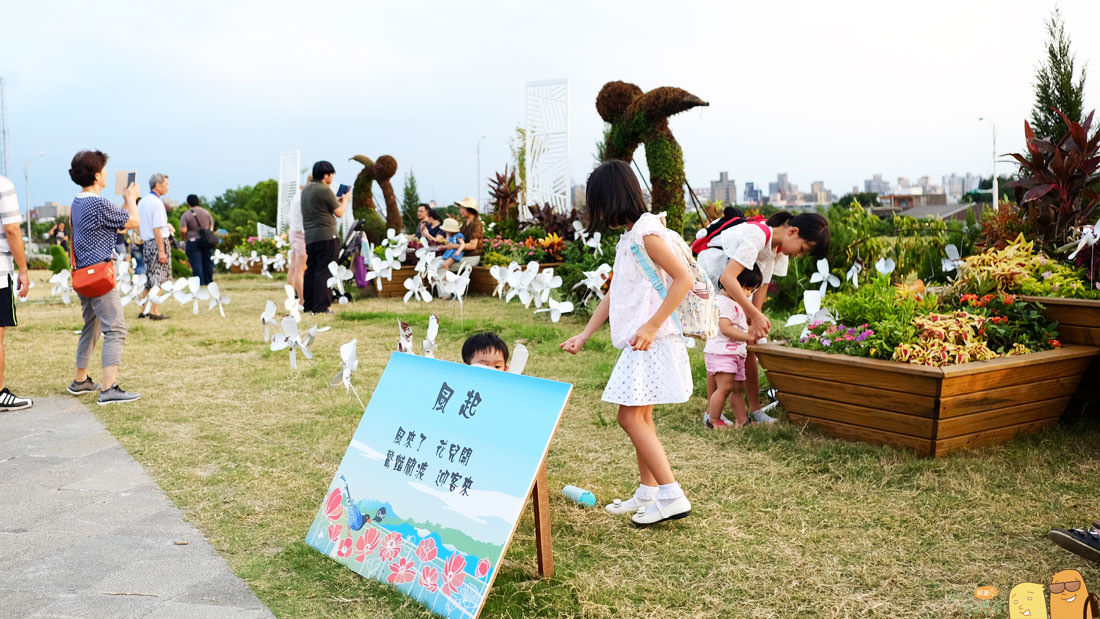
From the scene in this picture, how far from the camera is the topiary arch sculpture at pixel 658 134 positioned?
977 centimetres

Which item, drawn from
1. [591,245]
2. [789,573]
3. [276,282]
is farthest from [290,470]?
[276,282]

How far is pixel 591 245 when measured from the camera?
9.53 m

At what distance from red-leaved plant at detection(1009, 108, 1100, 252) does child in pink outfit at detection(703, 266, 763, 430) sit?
64.0 inches

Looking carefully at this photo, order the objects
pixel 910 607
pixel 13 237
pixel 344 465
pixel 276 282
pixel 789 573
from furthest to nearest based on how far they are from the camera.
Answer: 1. pixel 276 282
2. pixel 13 237
3. pixel 344 465
4. pixel 789 573
5. pixel 910 607

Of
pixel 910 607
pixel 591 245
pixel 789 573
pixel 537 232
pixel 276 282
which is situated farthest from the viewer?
pixel 276 282

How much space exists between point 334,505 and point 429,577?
600 mm

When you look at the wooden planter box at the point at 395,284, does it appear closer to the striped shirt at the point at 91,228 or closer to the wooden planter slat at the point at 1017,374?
the striped shirt at the point at 91,228

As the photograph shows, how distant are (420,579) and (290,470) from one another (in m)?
1.58

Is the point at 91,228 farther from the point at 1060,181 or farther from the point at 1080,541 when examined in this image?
the point at 1060,181

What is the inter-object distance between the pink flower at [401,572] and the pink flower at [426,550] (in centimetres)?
4

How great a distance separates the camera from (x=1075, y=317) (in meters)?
4.05

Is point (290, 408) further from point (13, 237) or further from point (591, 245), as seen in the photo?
point (591, 245)

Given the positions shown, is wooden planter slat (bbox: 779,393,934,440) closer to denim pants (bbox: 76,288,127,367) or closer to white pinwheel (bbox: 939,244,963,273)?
white pinwheel (bbox: 939,244,963,273)

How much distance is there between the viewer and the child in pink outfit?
169 inches
